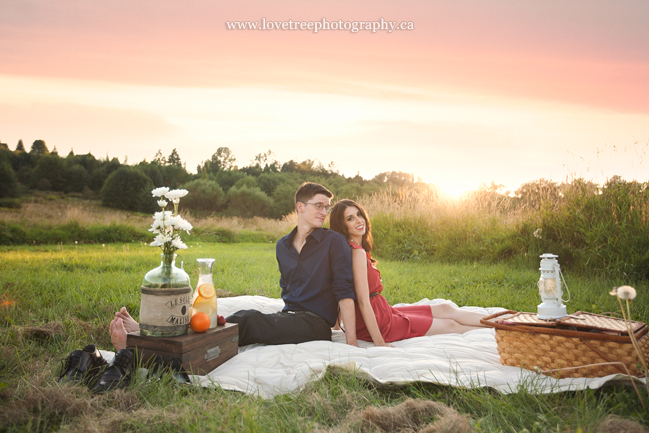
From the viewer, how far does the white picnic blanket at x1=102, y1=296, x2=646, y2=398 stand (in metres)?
2.54

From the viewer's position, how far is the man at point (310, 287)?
11.4 ft

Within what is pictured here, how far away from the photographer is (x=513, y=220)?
29.5ft

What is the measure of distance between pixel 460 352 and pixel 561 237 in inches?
211

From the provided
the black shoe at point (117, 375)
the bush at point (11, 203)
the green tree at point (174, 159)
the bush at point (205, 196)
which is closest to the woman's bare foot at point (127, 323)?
the black shoe at point (117, 375)

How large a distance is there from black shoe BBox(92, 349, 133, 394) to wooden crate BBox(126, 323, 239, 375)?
0.10 m

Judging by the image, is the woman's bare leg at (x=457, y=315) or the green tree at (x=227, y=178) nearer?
the woman's bare leg at (x=457, y=315)

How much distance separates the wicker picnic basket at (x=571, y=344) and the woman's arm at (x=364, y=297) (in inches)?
38.1

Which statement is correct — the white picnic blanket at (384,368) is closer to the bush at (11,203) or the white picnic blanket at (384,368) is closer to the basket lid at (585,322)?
the basket lid at (585,322)

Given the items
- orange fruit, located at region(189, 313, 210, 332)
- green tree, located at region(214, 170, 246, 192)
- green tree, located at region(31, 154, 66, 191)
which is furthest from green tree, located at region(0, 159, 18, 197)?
orange fruit, located at region(189, 313, 210, 332)

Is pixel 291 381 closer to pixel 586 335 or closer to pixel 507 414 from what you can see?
pixel 507 414

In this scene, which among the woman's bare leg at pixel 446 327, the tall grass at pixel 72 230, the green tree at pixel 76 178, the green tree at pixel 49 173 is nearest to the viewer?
the woman's bare leg at pixel 446 327

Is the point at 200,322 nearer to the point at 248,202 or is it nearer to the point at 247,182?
the point at 248,202

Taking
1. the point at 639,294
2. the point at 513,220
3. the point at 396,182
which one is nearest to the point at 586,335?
the point at 639,294

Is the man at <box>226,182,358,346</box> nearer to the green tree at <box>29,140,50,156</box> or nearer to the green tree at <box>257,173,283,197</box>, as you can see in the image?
the green tree at <box>29,140,50,156</box>
